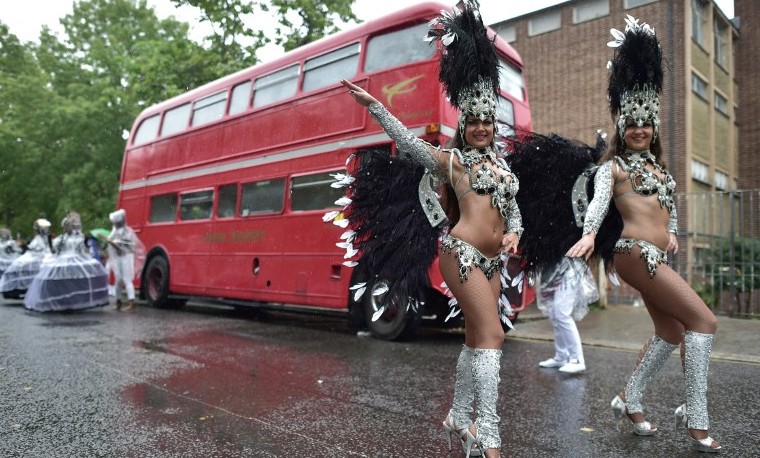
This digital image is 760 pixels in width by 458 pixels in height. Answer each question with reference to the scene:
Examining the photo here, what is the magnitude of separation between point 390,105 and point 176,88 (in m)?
10.4

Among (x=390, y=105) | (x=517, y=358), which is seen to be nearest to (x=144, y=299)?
(x=390, y=105)

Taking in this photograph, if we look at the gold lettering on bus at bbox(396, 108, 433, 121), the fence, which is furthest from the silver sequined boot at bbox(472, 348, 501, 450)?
the fence

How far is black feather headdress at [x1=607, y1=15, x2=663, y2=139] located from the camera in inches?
148

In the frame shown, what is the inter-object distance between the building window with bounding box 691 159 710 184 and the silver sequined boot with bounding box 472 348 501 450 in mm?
17841

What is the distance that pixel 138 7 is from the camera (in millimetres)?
25922

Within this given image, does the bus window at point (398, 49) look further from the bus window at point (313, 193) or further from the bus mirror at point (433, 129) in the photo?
the bus window at point (313, 193)

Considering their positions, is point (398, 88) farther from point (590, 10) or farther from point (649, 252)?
point (590, 10)

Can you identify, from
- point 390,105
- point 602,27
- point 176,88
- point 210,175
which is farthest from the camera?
point 602,27

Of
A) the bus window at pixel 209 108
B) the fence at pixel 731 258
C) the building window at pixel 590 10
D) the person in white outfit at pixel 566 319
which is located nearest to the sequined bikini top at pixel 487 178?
the person in white outfit at pixel 566 319

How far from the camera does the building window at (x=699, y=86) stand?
754 inches

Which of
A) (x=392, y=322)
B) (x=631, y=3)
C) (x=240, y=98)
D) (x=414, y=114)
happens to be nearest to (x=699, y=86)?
(x=631, y=3)

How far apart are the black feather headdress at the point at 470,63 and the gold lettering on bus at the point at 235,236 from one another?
23.7ft

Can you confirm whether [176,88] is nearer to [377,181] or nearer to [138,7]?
[138,7]

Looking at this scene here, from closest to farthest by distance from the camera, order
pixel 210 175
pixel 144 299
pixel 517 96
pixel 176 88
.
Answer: pixel 517 96 → pixel 210 175 → pixel 144 299 → pixel 176 88
